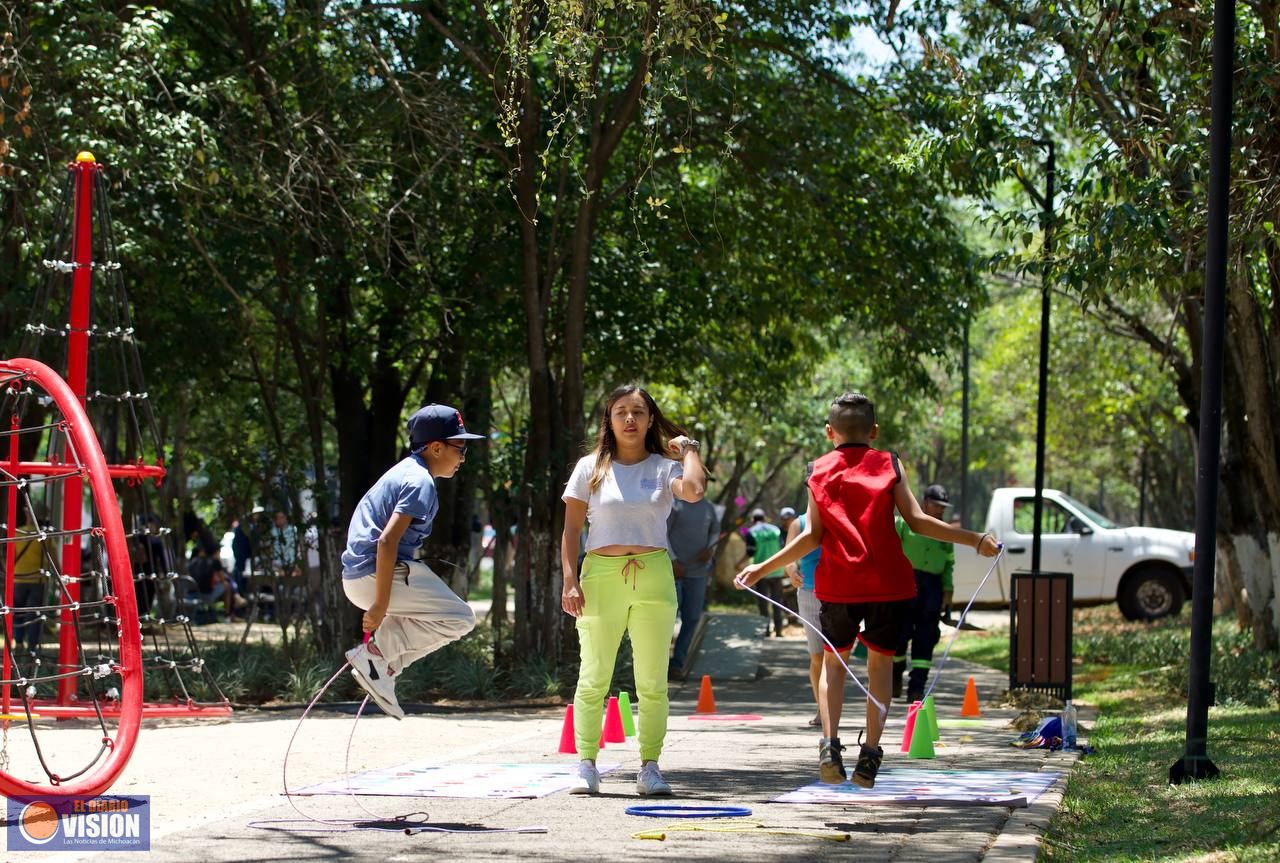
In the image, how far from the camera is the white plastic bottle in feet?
32.3

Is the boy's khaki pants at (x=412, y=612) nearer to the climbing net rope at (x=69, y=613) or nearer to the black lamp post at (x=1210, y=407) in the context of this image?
the climbing net rope at (x=69, y=613)

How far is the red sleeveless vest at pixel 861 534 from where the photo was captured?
781 cm

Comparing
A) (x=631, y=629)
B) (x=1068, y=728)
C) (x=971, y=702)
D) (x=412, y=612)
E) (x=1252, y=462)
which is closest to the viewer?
(x=412, y=612)

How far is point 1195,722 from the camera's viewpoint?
837 cm

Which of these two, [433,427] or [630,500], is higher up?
[433,427]

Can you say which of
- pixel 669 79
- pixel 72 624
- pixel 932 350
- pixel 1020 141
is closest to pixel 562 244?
pixel 932 350

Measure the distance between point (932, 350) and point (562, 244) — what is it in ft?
12.6

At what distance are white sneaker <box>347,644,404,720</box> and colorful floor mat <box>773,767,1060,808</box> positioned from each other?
185 cm

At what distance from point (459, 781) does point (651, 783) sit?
4.11ft

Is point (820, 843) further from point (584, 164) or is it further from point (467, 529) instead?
point (467, 529)

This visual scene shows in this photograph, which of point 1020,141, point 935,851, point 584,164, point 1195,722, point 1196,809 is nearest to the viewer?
point 935,851

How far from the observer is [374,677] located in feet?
23.9

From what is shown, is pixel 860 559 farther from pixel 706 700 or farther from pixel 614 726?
pixel 706 700

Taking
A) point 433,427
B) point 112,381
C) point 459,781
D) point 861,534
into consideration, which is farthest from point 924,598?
point 112,381
